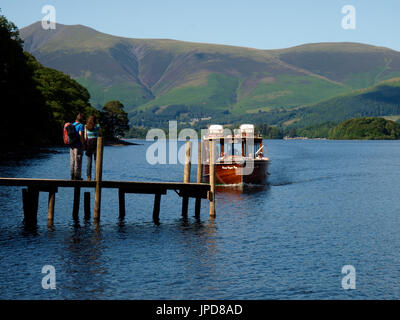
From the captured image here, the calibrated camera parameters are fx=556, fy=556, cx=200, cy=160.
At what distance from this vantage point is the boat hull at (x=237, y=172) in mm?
50406

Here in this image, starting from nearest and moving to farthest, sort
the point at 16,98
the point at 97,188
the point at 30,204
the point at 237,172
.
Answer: the point at 97,188 < the point at 30,204 < the point at 237,172 < the point at 16,98

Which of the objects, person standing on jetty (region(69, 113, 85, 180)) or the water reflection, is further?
person standing on jetty (region(69, 113, 85, 180))

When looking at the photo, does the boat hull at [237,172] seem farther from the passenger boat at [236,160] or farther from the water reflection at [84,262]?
the water reflection at [84,262]

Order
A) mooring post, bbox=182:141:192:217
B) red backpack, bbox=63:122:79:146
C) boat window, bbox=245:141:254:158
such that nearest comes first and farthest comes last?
red backpack, bbox=63:122:79:146 → mooring post, bbox=182:141:192:217 → boat window, bbox=245:141:254:158

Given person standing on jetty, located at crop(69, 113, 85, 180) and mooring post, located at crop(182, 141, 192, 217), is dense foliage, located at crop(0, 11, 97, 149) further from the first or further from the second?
person standing on jetty, located at crop(69, 113, 85, 180)

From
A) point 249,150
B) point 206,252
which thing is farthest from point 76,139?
point 249,150

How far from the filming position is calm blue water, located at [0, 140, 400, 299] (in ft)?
63.2

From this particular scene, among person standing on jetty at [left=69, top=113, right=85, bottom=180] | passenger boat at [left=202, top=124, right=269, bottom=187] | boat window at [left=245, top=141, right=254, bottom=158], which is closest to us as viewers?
person standing on jetty at [left=69, top=113, right=85, bottom=180]

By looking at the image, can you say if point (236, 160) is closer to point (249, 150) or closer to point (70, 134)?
point (249, 150)

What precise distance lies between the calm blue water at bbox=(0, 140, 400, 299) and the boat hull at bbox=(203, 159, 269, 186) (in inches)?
A: 341

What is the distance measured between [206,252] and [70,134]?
9313mm

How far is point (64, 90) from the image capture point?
140750 millimetres

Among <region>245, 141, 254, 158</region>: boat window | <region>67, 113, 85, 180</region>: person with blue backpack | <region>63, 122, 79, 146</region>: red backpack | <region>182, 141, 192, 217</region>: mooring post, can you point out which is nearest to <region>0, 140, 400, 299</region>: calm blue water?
<region>182, 141, 192, 217</region>: mooring post

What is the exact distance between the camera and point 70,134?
2795 cm
